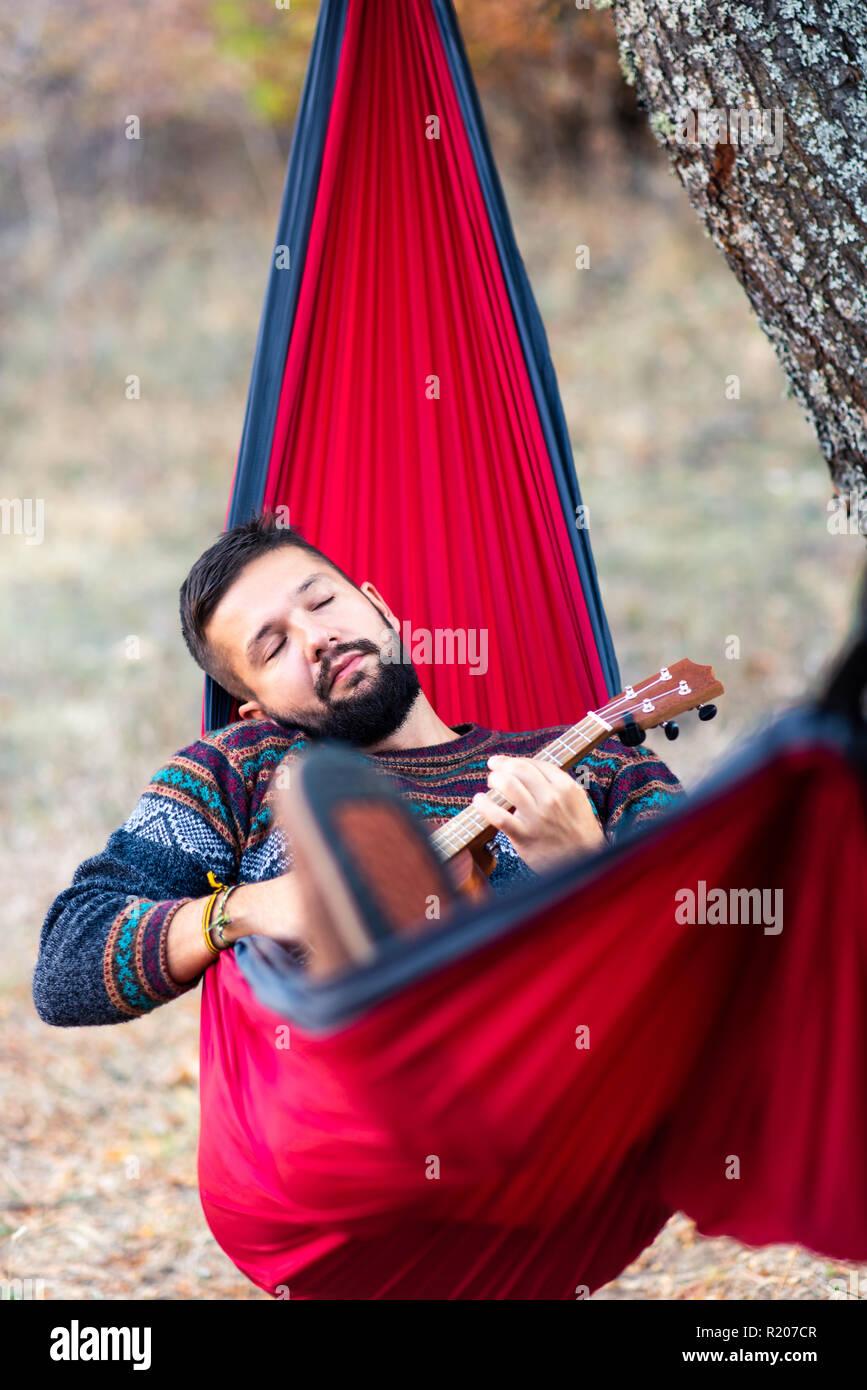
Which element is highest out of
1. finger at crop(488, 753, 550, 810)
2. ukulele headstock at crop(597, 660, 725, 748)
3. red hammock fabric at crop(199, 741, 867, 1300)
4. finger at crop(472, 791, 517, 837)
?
ukulele headstock at crop(597, 660, 725, 748)

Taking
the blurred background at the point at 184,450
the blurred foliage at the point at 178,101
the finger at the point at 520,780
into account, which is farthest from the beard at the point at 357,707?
the blurred foliage at the point at 178,101

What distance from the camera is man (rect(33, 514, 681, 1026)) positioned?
5.37 ft

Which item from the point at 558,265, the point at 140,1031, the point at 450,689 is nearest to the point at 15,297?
the point at 558,265

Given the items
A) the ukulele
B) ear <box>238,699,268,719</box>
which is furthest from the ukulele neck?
ear <box>238,699,268,719</box>

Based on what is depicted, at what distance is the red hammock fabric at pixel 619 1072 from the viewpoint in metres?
1.17

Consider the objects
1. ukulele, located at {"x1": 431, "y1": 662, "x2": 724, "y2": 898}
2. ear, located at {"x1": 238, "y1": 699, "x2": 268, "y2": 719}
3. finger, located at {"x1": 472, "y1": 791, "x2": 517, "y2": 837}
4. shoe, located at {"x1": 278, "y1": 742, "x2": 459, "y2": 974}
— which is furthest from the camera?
ear, located at {"x1": 238, "y1": 699, "x2": 268, "y2": 719}

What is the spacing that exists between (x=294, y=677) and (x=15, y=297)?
838 centimetres

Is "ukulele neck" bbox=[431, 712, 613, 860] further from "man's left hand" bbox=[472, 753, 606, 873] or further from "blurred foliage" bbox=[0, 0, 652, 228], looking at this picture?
"blurred foliage" bbox=[0, 0, 652, 228]

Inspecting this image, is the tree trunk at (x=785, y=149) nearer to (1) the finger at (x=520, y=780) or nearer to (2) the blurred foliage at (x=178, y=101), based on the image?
(1) the finger at (x=520, y=780)

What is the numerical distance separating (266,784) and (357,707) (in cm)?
19

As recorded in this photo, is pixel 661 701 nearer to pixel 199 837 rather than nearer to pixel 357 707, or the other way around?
pixel 357 707

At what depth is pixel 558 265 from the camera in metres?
8.46

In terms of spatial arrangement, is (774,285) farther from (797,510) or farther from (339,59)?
(797,510)

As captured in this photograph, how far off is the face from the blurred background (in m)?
1.20
